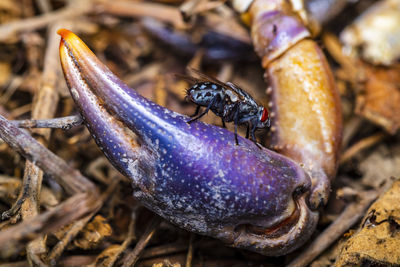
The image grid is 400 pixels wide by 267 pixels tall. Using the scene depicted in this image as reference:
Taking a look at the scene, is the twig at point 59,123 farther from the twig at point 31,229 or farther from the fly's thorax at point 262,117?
the fly's thorax at point 262,117

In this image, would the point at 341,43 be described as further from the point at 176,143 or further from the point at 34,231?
the point at 34,231

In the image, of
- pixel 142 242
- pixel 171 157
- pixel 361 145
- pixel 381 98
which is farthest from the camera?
pixel 381 98

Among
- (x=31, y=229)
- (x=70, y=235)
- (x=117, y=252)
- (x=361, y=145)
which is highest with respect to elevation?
(x=31, y=229)

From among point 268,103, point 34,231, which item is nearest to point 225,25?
point 268,103

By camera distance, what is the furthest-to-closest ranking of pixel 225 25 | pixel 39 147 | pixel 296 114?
pixel 225 25 → pixel 296 114 → pixel 39 147

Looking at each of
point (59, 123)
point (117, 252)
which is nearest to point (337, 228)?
point (117, 252)

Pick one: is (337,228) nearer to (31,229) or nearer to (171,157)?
(171,157)
